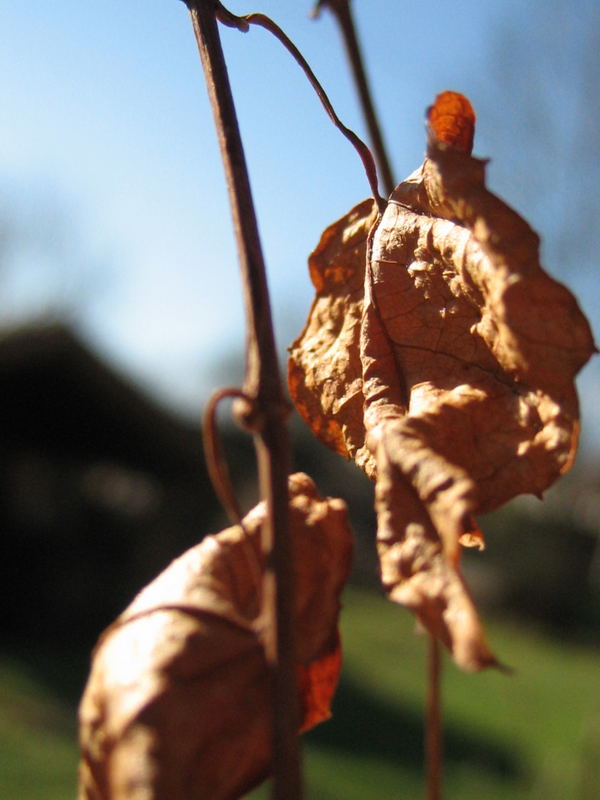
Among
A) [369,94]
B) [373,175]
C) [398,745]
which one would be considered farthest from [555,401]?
[398,745]

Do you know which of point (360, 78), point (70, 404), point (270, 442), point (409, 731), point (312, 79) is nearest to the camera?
point (270, 442)

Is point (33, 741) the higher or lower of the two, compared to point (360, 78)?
lower

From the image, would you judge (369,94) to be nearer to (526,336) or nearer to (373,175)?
(373,175)

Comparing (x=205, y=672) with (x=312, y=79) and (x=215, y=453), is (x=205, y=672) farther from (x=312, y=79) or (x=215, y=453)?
(x=312, y=79)

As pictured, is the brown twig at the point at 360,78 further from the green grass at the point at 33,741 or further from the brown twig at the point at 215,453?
the green grass at the point at 33,741

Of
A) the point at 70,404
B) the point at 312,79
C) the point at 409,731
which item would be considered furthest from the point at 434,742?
the point at 70,404

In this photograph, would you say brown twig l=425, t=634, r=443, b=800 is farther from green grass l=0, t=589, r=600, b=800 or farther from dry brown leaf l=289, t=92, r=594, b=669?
green grass l=0, t=589, r=600, b=800
